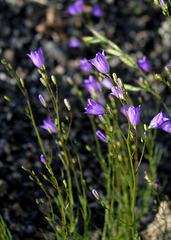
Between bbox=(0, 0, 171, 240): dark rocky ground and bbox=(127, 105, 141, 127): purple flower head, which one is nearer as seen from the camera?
bbox=(127, 105, 141, 127): purple flower head

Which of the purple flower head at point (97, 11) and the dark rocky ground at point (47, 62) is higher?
the purple flower head at point (97, 11)

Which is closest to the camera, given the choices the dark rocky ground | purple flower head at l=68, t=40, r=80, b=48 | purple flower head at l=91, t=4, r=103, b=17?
the dark rocky ground

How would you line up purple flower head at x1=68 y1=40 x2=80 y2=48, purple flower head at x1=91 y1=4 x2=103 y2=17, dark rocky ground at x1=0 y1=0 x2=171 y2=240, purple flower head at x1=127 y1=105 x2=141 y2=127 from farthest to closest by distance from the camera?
purple flower head at x1=91 y1=4 x2=103 y2=17 → purple flower head at x1=68 y1=40 x2=80 y2=48 → dark rocky ground at x1=0 y1=0 x2=171 y2=240 → purple flower head at x1=127 y1=105 x2=141 y2=127

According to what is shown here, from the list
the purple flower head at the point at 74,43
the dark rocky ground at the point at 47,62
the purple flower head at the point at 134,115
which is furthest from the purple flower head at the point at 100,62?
the purple flower head at the point at 74,43

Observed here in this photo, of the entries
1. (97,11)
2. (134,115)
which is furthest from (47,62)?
(134,115)

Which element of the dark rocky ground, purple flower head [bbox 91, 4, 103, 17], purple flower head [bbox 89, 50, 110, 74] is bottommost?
the dark rocky ground

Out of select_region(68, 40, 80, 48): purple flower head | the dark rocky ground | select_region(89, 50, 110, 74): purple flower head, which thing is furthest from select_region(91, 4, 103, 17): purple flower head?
select_region(89, 50, 110, 74): purple flower head

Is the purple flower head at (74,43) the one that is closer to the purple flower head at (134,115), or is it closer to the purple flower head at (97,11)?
the purple flower head at (97,11)

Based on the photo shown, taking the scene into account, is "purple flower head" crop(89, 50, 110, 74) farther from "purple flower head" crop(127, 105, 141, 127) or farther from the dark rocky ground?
the dark rocky ground

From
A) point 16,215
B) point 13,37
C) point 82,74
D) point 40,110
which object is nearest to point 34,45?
point 13,37
